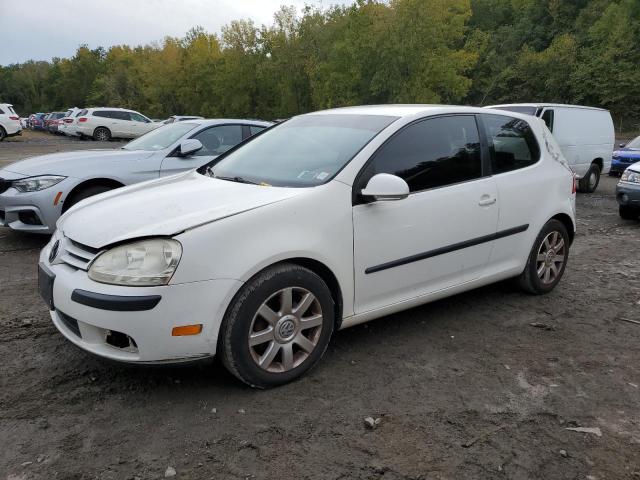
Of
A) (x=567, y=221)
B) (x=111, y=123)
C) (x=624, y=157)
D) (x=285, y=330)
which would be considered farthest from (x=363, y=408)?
(x=111, y=123)

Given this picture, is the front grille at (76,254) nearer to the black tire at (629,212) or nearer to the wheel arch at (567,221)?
the wheel arch at (567,221)

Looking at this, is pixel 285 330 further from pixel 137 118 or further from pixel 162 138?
pixel 137 118

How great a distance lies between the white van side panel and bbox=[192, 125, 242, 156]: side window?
7.48m

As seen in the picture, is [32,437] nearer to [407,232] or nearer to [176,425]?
[176,425]

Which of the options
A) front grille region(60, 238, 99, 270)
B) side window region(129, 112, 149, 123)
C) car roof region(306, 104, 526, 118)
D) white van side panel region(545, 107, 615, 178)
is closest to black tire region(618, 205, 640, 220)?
white van side panel region(545, 107, 615, 178)

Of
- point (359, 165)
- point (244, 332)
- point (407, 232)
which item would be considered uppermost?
point (359, 165)

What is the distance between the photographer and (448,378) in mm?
3295

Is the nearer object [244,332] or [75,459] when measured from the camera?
[75,459]

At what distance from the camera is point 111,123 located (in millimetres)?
28875

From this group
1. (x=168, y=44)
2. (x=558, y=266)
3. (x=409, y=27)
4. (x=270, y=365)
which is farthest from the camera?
(x=168, y=44)

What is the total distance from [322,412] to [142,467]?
93 centimetres

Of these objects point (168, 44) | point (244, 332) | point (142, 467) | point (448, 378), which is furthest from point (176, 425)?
point (168, 44)

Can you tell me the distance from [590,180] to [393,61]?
2300 centimetres

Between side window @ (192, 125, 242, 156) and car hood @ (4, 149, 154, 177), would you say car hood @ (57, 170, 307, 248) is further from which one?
side window @ (192, 125, 242, 156)
